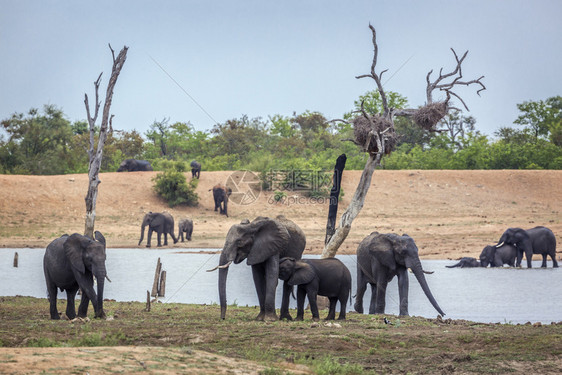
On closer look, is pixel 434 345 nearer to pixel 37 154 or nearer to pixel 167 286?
pixel 167 286

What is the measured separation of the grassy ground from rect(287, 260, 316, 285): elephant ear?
2.82 feet

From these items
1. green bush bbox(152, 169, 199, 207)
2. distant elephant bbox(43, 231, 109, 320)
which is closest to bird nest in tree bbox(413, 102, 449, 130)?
distant elephant bbox(43, 231, 109, 320)

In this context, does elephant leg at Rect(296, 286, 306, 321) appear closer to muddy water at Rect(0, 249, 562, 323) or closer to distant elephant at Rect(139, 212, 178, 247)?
muddy water at Rect(0, 249, 562, 323)

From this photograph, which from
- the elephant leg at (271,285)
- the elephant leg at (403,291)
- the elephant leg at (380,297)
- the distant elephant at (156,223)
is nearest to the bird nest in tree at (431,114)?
the elephant leg at (403,291)

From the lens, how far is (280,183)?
51.3 meters

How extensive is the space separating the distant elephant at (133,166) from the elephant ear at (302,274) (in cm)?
4323

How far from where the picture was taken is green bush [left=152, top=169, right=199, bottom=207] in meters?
47.8

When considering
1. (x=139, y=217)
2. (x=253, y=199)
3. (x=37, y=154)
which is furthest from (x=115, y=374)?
(x=37, y=154)

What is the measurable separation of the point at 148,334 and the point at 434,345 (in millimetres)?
4476

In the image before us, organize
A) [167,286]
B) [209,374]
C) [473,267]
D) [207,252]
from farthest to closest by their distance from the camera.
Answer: [207,252]
[473,267]
[167,286]
[209,374]

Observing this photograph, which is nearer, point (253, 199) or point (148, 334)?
point (148, 334)

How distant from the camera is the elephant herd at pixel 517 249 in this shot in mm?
29531

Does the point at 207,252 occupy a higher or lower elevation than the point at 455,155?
lower

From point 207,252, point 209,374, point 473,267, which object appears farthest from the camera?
point 207,252
